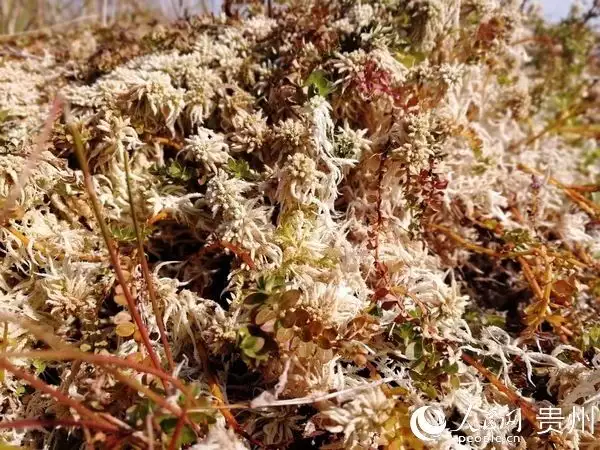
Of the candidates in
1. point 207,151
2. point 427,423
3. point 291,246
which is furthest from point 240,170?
point 427,423

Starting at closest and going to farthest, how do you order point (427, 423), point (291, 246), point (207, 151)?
point (427, 423), point (291, 246), point (207, 151)

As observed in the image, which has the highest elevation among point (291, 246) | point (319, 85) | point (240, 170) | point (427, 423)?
point (319, 85)

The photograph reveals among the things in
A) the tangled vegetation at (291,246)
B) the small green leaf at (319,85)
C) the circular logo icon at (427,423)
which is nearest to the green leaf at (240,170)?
the tangled vegetation at (291,246)

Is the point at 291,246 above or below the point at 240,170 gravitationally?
below

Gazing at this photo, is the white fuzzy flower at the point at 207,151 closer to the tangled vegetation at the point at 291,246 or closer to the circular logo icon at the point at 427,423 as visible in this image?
the tangled vegetation at the point at 291,246

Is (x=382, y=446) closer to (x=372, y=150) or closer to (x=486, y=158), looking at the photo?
(x=372, y=150)

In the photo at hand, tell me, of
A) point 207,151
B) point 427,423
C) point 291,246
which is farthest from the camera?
point 207,151

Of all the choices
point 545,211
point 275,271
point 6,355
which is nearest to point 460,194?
point 545,211

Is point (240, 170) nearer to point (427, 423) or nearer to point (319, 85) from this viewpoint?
point (319, 85)
